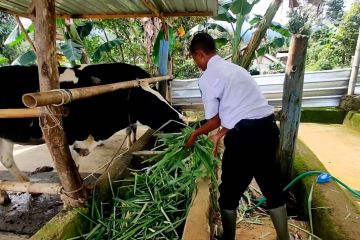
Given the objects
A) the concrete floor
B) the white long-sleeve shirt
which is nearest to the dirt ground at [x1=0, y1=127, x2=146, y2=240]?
the white long-sleeve shirt

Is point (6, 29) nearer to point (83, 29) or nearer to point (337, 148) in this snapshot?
point (83, 29)

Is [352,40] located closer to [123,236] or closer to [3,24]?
[123,236]

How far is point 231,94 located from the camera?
7.11ft

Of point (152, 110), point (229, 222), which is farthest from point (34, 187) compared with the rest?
point (152, 110)

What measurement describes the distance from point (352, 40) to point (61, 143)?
43.3ft

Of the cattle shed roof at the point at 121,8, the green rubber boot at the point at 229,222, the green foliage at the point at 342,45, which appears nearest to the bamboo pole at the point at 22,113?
the green rubber boot at the point at 229,222

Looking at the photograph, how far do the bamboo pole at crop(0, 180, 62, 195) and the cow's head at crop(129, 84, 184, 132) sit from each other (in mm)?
1889

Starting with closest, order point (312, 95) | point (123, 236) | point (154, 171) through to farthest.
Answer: point (123, 236)
point (154, 171)
point (312, 95)

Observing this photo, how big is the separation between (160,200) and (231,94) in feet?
3.54

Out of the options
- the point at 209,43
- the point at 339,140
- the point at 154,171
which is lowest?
the point at 339,140

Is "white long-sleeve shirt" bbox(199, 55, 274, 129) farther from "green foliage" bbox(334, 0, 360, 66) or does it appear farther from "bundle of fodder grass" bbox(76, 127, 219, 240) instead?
"green foliage" bbox(334, 0, 360, 66)

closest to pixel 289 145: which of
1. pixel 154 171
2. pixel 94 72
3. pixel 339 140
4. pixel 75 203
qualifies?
pixel 154 171

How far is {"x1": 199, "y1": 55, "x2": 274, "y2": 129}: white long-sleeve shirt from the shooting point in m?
2.15

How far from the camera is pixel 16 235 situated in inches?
111
